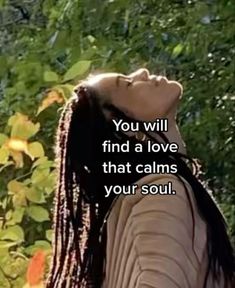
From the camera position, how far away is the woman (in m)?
1.24

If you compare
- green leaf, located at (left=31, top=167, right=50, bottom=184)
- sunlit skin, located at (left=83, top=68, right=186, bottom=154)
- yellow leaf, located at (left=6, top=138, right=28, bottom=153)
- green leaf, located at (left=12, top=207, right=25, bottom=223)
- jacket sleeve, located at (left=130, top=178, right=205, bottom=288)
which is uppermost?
yellow leaf, located at (left=6, top=138, right=28, bottom=153)

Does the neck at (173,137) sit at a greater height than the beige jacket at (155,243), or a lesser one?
greater

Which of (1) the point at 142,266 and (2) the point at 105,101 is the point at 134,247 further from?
(2) the point at 105,101

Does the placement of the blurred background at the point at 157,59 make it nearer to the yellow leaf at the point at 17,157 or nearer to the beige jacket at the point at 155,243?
the yellow leaf at the point at 17,157

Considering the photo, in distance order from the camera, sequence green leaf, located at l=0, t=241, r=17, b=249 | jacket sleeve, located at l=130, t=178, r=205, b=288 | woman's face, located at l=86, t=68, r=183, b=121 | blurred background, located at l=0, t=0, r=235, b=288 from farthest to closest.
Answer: blurred background, located at l=0, t=0, r=235, b=288 → green leaf, located at l=0, t=241, r=17, b=249 → woman's face, located at l=86, t=68, r=183, b=121 → jacket sleeve, located at l=130, t=178, r=205, b=288

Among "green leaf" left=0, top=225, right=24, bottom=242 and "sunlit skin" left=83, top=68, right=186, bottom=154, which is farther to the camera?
"green leaf" left=0, top=225, right=24, bottom=242

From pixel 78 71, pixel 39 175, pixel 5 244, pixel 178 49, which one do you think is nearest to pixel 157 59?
pixel 178 49

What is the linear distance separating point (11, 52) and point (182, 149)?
173 cm

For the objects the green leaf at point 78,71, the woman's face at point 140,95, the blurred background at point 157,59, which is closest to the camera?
the woman's face at point 140,95

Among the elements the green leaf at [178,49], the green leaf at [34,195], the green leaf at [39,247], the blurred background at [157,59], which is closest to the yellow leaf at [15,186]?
the green leaf at [34,195]

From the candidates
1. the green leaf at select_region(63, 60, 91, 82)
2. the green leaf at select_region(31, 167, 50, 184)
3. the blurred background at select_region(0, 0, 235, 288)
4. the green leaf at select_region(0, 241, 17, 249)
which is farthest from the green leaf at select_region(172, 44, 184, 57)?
the green leaf at select_region(0, 241, 17, 249)

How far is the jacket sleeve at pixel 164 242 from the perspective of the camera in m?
1.22

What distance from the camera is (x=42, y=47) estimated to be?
281 centimetres

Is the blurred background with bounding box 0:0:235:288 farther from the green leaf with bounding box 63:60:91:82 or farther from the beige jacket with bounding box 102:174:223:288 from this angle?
the beige jacket with bounding box 102:174:223:288
